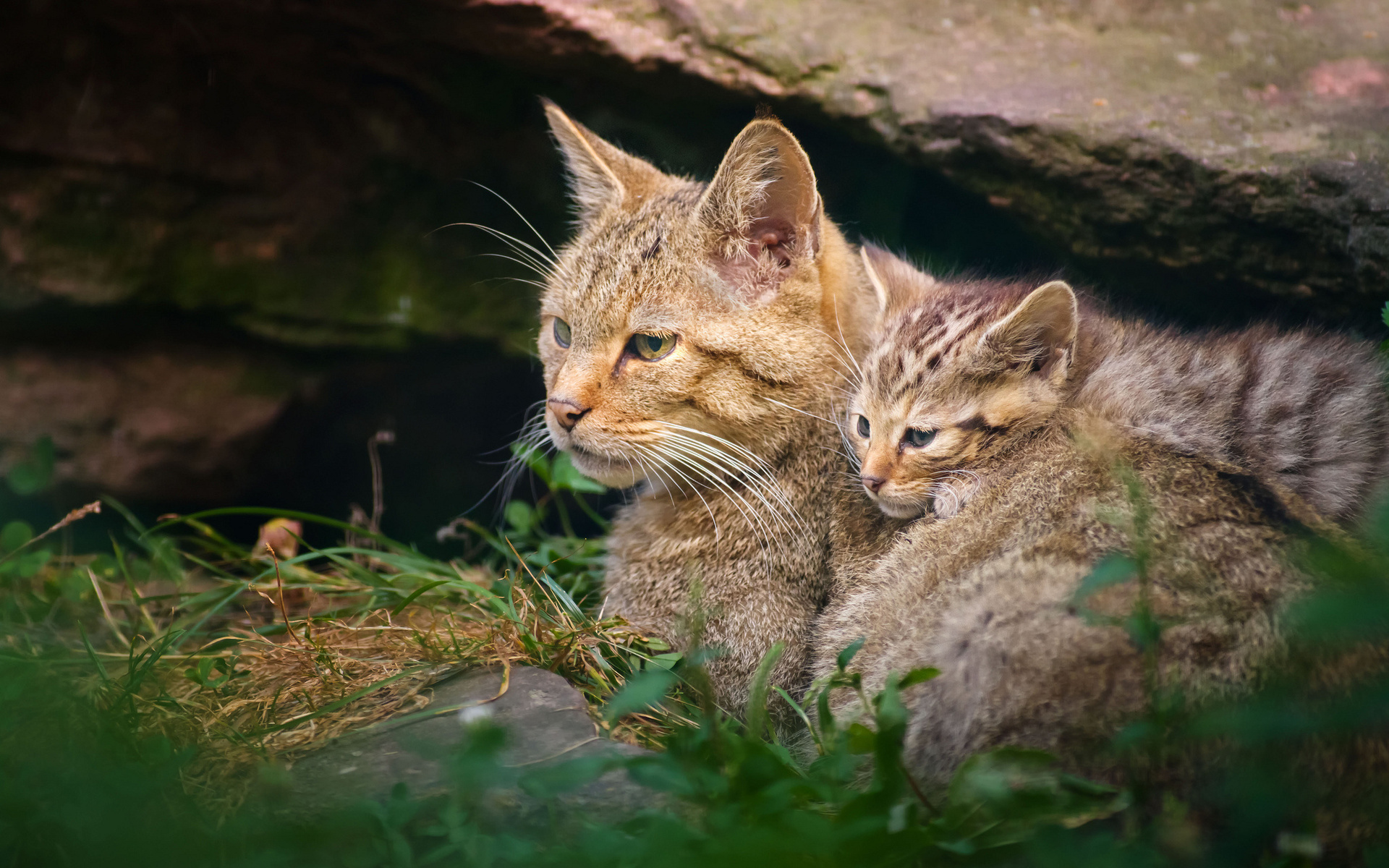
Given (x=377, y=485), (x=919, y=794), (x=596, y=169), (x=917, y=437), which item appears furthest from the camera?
(x=377, y=485)

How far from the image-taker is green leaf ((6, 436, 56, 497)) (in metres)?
3.97

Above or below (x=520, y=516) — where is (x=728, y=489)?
above

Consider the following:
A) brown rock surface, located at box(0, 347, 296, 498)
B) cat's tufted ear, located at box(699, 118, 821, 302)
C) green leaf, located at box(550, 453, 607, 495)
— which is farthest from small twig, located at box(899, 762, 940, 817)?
brown rock surface, located at box(0, 347, 296, 498)

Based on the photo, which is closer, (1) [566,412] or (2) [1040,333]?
(2) [1040,333]

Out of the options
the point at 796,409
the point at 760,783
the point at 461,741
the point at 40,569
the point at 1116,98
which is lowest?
the point at 40,569

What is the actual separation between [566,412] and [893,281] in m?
1.21

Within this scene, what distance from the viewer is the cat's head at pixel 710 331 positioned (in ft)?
10.1

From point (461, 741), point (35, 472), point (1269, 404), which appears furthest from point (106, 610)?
point (1269, 404)

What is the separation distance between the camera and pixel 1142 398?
257cm

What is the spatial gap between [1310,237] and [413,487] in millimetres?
4202

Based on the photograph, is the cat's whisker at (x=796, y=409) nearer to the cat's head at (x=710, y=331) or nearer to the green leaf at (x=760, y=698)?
the cat's head at (x=710, y=331)

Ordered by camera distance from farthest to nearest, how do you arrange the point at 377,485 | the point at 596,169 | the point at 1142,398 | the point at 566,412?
the point at 377,485
the point at 596,169
the point at 566,412
the point at 1142,398

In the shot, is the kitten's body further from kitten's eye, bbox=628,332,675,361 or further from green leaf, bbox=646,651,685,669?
kitten's eye, bbox=628,332,675,361

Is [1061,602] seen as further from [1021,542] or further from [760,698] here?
[760,698]
